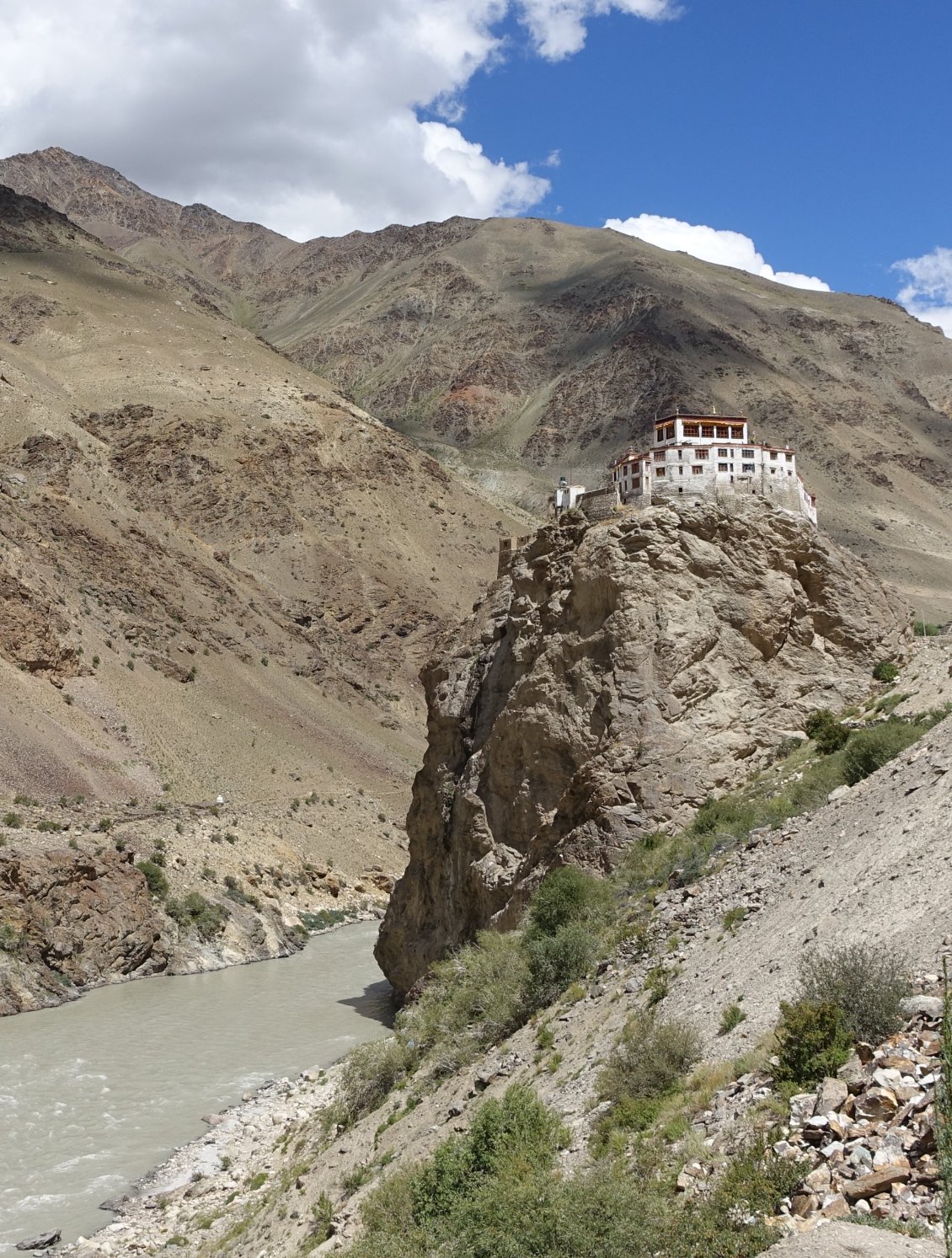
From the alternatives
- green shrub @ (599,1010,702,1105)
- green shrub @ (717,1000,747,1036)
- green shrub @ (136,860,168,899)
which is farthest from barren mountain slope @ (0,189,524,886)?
green shrub @ (717,1000,747,1036)

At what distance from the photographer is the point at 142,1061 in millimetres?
32625

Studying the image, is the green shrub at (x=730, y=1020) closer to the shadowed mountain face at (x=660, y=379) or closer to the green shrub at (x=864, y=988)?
the green shrub at (x=864, y=988)

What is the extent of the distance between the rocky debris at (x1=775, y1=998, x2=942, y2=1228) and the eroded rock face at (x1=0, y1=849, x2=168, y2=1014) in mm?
34691

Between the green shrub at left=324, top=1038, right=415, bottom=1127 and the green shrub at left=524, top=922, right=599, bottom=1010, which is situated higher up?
the green shrub at left=524, top=922, right=599, bottom=1010

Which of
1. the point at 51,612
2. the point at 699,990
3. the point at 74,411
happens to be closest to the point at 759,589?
the point at 699,990

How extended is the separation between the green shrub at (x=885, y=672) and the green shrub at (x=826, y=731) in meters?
1.89

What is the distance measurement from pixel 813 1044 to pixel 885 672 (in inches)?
635

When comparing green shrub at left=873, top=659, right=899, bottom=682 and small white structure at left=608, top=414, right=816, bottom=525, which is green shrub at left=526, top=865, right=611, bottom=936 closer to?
green shrub at left=873, top=659, right=899, bottom=682

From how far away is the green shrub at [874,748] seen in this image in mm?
17594

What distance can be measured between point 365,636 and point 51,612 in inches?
1235

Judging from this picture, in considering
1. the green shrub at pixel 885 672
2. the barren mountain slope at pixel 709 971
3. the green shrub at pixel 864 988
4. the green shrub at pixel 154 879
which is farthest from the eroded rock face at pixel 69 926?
the green shrub at pixel 864 988

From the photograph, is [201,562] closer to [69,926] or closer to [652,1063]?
[69,926]

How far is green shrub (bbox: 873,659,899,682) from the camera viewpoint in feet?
80.3

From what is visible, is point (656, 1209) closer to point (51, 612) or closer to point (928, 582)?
point (51, 612)
